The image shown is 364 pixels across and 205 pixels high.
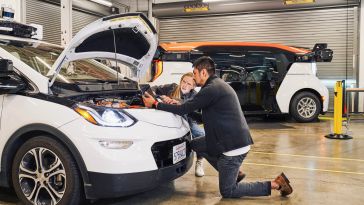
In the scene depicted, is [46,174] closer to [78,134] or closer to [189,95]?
Result: [78,134]

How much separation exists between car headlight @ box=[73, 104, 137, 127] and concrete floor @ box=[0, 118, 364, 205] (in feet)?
2.76

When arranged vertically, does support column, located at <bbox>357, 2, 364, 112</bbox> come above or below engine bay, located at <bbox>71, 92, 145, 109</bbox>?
above

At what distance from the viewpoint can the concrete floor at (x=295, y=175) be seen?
3.49m

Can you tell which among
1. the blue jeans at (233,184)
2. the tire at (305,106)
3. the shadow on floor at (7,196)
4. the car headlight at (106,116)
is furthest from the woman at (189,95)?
the tire at (305,106)

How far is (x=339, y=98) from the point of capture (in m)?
6.73

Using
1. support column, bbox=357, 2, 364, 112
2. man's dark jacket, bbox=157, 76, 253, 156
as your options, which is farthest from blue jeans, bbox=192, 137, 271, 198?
support column, bbox=357, 2, 364, 112

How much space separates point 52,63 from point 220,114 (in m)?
1.65

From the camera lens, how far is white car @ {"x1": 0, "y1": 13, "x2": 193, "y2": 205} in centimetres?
284

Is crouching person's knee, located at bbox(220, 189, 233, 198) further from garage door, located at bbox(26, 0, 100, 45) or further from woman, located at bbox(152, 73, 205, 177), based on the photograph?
garage door, located at bbox(26, 0, 100, 45)

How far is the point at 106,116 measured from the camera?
9.70 feet

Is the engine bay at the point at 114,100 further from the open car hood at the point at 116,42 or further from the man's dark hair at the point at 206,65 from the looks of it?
the man's dark hair at the point at 206,65

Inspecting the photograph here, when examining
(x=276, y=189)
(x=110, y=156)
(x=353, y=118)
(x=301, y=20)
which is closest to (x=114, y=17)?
(x=110, y=156)

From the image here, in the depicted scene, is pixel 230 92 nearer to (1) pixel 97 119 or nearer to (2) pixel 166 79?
(1) pixel 97 119

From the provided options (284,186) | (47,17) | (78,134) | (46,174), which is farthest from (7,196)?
(47,17)
